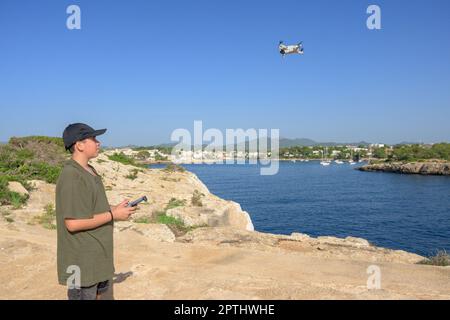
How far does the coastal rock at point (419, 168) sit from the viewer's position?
10394 centimetres

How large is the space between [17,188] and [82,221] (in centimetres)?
1478

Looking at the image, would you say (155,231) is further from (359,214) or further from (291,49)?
(359,214)

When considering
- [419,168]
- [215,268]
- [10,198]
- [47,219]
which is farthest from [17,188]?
[419,168]

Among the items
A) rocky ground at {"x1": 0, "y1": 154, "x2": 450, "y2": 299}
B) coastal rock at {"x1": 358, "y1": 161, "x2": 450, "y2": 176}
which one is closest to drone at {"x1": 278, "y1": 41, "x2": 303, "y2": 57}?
rocky ground at {"x1": 0, "y1": 154, "x2": 450, "y2": 299}

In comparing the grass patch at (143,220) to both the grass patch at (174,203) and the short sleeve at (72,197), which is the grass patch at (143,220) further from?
the short sleeve at (72,197)

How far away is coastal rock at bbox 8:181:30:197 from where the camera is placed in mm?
16531

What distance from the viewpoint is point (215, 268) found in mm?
8594

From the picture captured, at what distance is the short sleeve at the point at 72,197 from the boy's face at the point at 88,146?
12.9 inches

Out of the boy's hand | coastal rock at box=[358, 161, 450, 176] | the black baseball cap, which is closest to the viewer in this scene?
the black baseball cap

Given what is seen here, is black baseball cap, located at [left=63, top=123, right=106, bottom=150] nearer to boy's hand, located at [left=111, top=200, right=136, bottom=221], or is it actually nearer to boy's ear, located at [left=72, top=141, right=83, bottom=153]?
boy's ear, located at [left=72, top=141, right=83, bottom=153]

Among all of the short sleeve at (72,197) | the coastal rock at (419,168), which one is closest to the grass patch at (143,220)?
the short sleeve at (72,197)

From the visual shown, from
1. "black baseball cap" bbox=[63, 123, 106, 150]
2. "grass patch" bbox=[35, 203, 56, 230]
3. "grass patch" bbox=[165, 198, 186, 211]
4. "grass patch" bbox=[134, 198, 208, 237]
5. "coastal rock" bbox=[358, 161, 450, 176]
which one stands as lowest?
"coastal rock" bbox=[358, 161, 450, 176]
